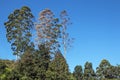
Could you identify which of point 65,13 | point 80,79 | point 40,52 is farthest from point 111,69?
point 40,52

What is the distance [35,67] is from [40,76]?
3.99 feet

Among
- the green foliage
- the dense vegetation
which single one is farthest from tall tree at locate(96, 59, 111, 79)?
the green foliage

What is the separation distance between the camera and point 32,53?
40.2 meters

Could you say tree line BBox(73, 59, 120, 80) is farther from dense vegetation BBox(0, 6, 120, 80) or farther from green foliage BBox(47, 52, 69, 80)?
green foliage BBox(47, 52, 69, 80)

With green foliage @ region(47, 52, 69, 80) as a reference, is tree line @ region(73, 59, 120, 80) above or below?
above

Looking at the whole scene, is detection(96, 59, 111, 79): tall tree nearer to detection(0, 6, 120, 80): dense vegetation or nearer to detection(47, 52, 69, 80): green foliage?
detection(0, 6, 120, 80): dense vegetation

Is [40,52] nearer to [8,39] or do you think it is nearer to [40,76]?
[40,76]

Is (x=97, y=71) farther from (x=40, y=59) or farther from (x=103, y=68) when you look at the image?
(x=40, y=59)

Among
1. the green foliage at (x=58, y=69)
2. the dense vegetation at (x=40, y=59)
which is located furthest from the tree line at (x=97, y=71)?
the green foliage at (x=58, y=69)

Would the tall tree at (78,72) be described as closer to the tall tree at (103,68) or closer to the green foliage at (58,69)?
the tall tree at (103,68)

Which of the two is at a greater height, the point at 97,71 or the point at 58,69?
the point at 97,71

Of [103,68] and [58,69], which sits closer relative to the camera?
[58,69]

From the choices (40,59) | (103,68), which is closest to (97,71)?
(103,68)

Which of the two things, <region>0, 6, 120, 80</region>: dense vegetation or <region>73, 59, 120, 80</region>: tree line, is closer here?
<region>0, 6, 120, 80</region>: dense vegetation
